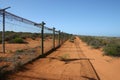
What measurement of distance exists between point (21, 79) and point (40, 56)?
764 cm

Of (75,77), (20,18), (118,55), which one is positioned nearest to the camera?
(75,77)

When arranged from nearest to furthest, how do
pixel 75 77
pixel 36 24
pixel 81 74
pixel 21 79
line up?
1. pixel 21 79
2. pixel 75 77
3. pixel 81 74
4. pixel 36 24

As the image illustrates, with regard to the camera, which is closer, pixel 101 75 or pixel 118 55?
pixel 101 75

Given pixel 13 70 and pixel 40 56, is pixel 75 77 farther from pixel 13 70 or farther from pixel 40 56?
pixel 40 56

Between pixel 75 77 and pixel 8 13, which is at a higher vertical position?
pixel 8 13

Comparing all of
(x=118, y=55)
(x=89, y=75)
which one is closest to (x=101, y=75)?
(x=89, y=75)

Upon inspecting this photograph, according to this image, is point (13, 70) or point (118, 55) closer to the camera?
point (13, 70)

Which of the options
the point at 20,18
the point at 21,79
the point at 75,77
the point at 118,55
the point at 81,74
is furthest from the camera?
the point at 118,55

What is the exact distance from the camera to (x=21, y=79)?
8.31 metres

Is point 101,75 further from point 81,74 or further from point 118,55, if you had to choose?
A: point 118,55

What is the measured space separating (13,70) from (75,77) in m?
2.67

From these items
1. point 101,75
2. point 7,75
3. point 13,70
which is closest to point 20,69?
point 13,70

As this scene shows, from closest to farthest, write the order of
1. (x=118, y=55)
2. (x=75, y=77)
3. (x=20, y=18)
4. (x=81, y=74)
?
(x=75, y=77) → (x=81, y=74) → (x=20, y=18) → (x=118, y=55)

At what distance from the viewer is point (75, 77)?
30.5 ft
